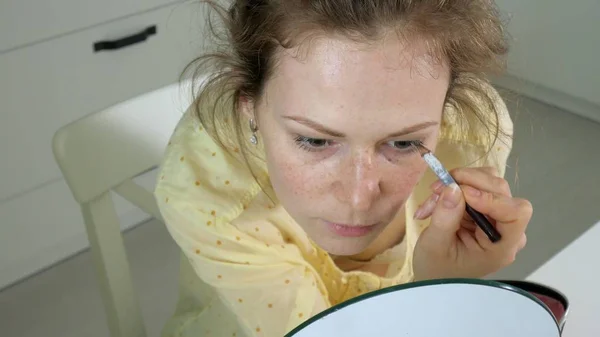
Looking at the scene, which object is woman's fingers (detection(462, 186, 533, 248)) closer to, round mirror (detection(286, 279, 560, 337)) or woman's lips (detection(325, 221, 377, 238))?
woman's lips (detection(325, 221, 377, 238))

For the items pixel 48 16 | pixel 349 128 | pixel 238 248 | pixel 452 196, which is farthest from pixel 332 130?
pixel 48 16

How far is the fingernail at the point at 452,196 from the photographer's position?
548mm

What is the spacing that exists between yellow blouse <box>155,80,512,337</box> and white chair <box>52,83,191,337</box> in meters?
0.03

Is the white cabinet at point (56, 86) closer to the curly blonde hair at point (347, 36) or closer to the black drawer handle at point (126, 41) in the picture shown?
the black drawer handle at point (126, 41)

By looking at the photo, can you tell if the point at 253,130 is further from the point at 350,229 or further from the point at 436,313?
the point at 436,313

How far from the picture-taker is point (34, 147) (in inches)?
54.1

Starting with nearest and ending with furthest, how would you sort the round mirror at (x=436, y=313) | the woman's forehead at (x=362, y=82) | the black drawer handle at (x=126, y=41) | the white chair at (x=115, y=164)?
the round mirror at (x=436, y=313) → the woman's forehead at (x=362, y=82) → the white chair at (x=115, y=164) → the black drawer handle at (x=126, y=41)

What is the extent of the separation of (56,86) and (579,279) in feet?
3.59

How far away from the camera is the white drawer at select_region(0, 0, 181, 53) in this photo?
1.25 meters

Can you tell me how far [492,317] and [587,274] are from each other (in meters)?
0.41

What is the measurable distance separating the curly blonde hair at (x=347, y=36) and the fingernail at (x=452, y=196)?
11 cm

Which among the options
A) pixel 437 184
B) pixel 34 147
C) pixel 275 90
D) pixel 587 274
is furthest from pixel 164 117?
pixel 34 147

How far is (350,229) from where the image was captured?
601mm

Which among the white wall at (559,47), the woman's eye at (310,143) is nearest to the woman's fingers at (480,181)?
the woman's eye at (310,143)
